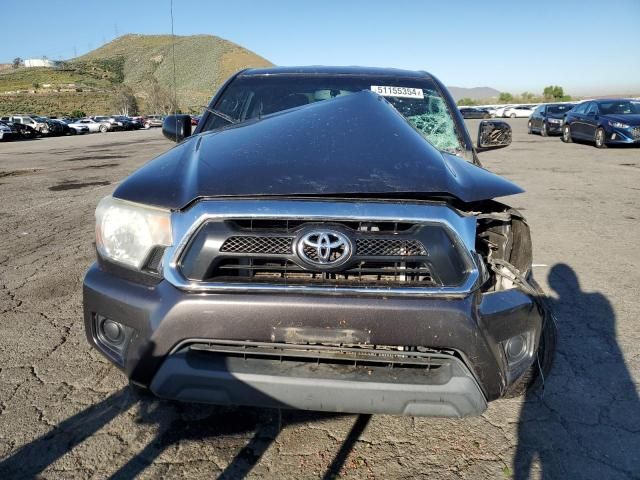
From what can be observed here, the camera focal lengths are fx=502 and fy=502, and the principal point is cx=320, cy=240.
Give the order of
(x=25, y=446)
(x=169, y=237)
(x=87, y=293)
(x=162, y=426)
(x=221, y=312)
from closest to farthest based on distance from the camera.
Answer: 1. (x=221, y=312)
2. (x=169, y=237)
3. (x=87, y=293)
4. (x=25, y=446)
5. (x=162, y=426)

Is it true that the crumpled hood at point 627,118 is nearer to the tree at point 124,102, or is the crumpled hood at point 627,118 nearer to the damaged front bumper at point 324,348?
the damaged front bumper at point 324,348

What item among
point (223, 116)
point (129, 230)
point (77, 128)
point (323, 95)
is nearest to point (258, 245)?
point (129, 230)

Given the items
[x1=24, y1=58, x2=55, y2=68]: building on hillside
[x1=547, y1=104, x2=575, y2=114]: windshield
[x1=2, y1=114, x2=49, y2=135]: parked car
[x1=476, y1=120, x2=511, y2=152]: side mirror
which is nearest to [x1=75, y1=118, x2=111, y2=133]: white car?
[x1=2, y1=114, x2=49, y2=135]: parked car

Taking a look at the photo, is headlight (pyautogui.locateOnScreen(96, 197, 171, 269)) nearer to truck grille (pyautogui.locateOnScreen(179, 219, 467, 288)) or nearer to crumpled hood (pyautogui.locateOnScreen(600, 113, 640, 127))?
truck grille (pyautogui.locateOnScreen(179, 219, 467, 288))

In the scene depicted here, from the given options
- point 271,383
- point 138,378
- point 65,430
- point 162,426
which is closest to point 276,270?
point 271,383

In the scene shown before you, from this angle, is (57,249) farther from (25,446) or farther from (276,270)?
(276,270)

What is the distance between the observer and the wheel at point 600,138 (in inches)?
615

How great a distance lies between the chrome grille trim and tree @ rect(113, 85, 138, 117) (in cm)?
7846

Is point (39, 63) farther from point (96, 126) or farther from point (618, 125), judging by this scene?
point (618, 125)

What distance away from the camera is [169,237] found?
188cm

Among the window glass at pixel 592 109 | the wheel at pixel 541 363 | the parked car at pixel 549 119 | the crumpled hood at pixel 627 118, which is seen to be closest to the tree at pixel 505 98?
the parked car at pixel 549 119

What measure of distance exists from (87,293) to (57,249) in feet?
11.8

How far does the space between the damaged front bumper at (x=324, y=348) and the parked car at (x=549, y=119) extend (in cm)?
2186

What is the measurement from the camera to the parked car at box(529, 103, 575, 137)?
21359 mm
